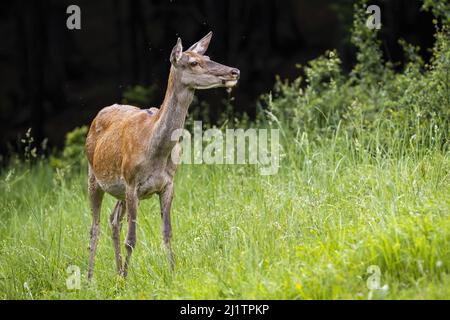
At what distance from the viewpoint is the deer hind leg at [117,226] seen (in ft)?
23.1

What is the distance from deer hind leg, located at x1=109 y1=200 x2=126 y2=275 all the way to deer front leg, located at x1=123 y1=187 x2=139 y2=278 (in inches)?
18.5

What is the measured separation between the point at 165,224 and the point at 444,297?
2.42 m

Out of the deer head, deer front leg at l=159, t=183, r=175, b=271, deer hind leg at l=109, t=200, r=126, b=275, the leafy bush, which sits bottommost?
deer hind leg at l=109, t=200, r=126, b=275

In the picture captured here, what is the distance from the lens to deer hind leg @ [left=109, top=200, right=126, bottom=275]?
7.03 m

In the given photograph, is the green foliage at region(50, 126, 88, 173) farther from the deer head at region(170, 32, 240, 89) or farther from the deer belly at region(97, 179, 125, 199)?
the deer head at region(170, 32, 240, 89)

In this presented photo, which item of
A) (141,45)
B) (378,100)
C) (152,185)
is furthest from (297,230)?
(141,45)

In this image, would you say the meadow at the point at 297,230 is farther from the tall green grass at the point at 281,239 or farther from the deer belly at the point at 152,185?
the deer belly at the point at 152,185

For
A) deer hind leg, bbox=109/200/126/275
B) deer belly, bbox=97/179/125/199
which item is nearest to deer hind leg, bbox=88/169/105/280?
deer hind leg, bbox=109/200/126/275

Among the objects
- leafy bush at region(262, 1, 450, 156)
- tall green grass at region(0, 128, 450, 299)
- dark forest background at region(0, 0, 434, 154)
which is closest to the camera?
tall green grass at region(0, 128, 450, 299)

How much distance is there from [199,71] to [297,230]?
4.76 feet

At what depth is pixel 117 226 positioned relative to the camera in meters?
7.24

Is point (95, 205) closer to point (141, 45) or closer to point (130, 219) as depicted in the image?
point (130, 219)

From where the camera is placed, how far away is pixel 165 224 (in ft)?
21.0
